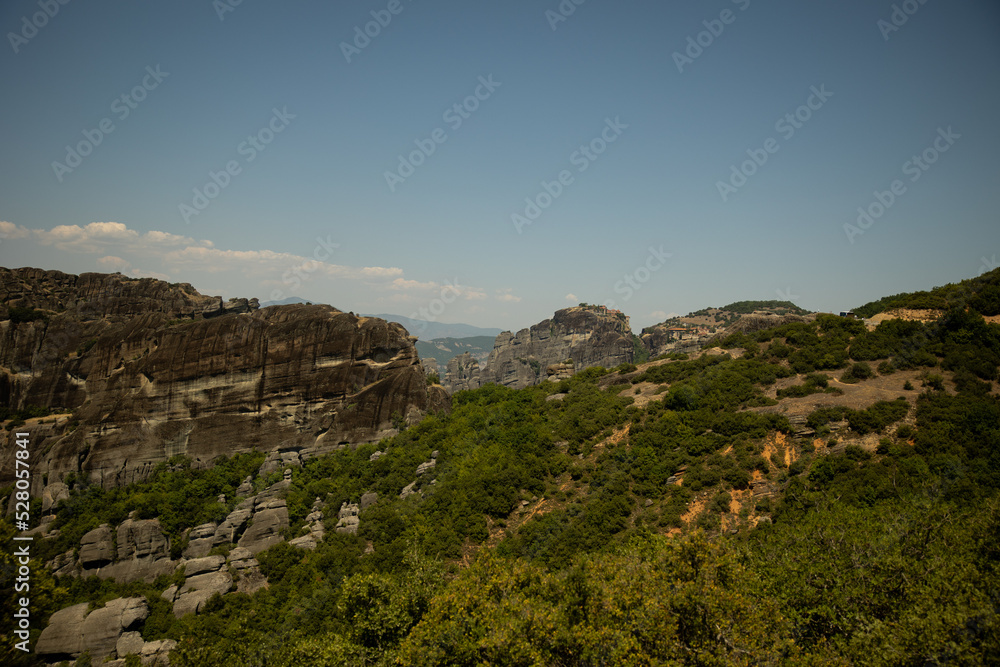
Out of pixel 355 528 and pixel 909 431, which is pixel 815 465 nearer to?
pixel 909 431

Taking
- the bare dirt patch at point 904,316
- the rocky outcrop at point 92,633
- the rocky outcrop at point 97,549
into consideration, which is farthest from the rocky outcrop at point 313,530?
the bare dirt patch at point 904,316

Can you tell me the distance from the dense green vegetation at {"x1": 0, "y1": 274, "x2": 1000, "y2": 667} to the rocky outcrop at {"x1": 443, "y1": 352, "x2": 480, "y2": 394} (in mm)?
118504

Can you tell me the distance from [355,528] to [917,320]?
5215 centimetres

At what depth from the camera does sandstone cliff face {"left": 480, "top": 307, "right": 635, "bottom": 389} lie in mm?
152125

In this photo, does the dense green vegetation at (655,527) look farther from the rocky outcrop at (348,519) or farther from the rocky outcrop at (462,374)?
the rocky outcrop at (462,374)

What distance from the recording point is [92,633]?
34.0 metres

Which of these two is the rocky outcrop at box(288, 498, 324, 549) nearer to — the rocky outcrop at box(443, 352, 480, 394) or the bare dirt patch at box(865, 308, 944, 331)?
the bare dirt patch at box(865, 308, 944, 331)

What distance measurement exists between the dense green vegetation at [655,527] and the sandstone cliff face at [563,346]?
98771 millimetres

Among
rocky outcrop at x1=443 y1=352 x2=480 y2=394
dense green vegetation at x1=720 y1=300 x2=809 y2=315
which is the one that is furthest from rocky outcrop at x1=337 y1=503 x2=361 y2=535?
dense green vegetation at x1=720 y1=300 x2=809 y2=315

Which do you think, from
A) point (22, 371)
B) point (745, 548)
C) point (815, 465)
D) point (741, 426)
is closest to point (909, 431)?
point (815, 465)

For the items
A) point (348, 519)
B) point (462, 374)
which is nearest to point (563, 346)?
point (462, 374)

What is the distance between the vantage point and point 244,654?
25.4m

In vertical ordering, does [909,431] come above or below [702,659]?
above

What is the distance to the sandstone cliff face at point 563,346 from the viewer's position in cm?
15212
